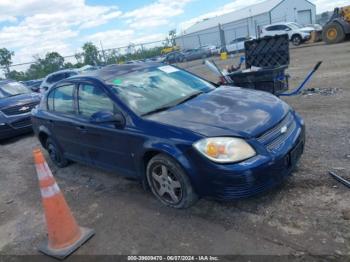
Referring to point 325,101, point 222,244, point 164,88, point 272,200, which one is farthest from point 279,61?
point 222,244

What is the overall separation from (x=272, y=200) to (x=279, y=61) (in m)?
4.97

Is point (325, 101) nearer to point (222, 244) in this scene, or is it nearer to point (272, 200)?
point (272, 200)

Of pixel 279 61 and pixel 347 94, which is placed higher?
pixel 279 61

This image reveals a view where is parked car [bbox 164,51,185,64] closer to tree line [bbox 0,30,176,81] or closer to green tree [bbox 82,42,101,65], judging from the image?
tree line [bbox 0,30,176,81]

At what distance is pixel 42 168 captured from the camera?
3346 millimetres

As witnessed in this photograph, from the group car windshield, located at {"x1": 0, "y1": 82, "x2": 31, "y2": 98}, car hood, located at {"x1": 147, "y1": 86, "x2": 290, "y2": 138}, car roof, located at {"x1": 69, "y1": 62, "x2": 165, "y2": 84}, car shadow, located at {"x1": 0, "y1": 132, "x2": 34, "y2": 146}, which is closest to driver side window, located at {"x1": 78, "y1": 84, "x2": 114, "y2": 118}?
car roof, located at {"x1": 69, "y1": 62, "x2": 165, "y2": 84}

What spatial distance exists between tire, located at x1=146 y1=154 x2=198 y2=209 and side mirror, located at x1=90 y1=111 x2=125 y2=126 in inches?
24.1

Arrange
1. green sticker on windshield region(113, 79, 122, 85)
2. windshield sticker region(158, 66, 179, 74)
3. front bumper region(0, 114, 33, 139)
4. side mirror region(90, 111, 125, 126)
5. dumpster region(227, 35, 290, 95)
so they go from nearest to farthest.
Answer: side mirror region(90, 111, 125, 126) → green sticker on windshield region(113, 79, 122, 85) → windshield sticker region(158, 66, 179, 74) → dumpster region(227, 35, 290, 95) → front bumper region(0, 114, 33, 139)

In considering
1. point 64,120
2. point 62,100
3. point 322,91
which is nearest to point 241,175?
point 64,120

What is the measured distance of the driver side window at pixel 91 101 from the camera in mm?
4172

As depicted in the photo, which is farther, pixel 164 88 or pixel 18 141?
pixel 18 141

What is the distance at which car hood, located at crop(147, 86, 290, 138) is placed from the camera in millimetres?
3355

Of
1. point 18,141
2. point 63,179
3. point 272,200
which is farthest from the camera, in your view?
point 18,141

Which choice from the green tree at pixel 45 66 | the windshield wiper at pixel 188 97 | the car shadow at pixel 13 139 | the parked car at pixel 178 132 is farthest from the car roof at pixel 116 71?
the green tree at pixel 45 66
